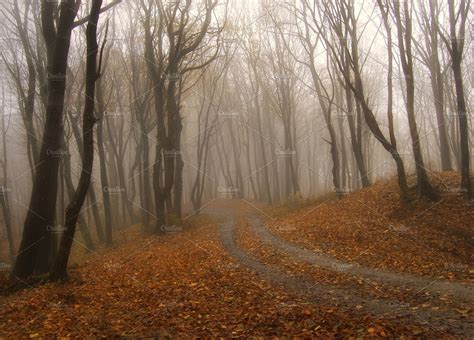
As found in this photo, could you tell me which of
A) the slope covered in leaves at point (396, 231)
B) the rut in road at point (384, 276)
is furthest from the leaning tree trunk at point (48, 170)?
the slope covered in leaves at point (396, 231)

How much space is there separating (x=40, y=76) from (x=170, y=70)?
18.0 ft

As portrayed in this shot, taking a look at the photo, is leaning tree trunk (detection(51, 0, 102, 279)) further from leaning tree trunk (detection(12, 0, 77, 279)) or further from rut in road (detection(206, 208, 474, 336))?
rut in road (detection(206, 208, 474, 336))

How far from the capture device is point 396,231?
40.2ft

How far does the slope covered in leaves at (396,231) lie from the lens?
9859mm

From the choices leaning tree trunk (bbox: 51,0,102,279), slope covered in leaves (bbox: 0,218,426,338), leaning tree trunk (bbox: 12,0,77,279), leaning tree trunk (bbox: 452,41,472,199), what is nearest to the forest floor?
slope covered in leaves (bbox: 0,218,426,338)

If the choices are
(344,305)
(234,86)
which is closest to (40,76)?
(344,305)

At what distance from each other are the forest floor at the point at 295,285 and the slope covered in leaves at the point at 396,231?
36mm

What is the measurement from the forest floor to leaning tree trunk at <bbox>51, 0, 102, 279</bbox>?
2.36 ft

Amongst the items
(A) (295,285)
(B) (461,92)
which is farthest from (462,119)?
(A) (295,285)

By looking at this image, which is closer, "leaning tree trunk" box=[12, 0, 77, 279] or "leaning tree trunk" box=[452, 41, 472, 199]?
"leaning tree trunk" box=[12, 0, 77, 279]

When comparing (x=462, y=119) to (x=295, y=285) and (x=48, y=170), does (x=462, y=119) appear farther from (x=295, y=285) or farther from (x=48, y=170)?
(x=48, y=170)

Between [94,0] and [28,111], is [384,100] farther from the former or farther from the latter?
[94,0]

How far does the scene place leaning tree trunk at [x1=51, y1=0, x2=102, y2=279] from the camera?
8953 mm

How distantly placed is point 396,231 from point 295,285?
5.22m
